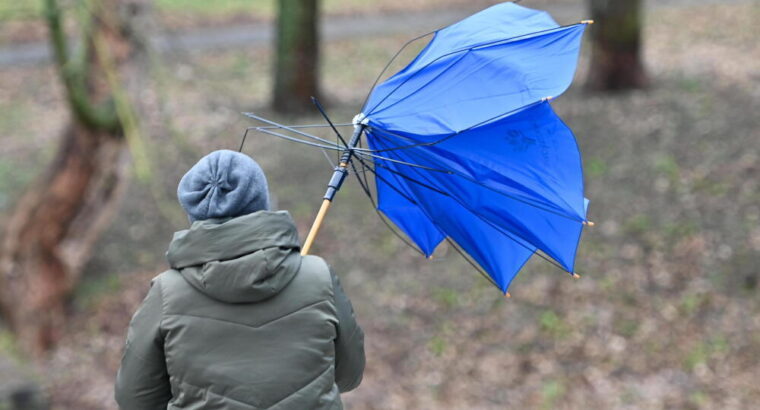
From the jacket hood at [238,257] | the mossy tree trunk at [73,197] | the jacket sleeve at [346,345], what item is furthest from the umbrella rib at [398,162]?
the mossy tree trunk at [73,197]

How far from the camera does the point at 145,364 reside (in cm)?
248

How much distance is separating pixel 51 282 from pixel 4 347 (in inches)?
36.4

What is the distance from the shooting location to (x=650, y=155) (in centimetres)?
940

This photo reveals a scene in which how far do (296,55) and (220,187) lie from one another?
909 centimetres

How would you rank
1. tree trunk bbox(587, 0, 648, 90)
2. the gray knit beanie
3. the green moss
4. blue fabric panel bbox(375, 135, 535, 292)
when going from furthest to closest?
1. tree trunk bbox(587, 0, 648, 90)
2. the green moss
3. blue fabric panel bbox(375, 135, 535, 292)
4. the gray knit beanie

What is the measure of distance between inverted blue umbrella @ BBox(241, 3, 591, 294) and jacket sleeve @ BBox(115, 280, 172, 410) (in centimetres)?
74

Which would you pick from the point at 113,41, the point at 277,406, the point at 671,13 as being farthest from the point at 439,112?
the point at 671,13

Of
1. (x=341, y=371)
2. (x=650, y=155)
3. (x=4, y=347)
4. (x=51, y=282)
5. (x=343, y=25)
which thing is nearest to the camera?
(x=341, y=371)

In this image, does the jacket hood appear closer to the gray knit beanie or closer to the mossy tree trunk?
the gray knit beanie

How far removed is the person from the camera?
7.91ft

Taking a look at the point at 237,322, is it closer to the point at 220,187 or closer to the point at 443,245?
the point at 220,187

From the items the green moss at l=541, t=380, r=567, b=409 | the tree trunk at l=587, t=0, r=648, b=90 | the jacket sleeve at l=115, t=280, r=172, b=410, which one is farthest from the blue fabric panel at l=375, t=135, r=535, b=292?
the tree trunk at l=587, t=0, r=648, b=90

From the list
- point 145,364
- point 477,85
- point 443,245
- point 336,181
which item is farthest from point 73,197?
point 145,364

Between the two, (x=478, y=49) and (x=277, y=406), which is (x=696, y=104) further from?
(x=277, y=406)
